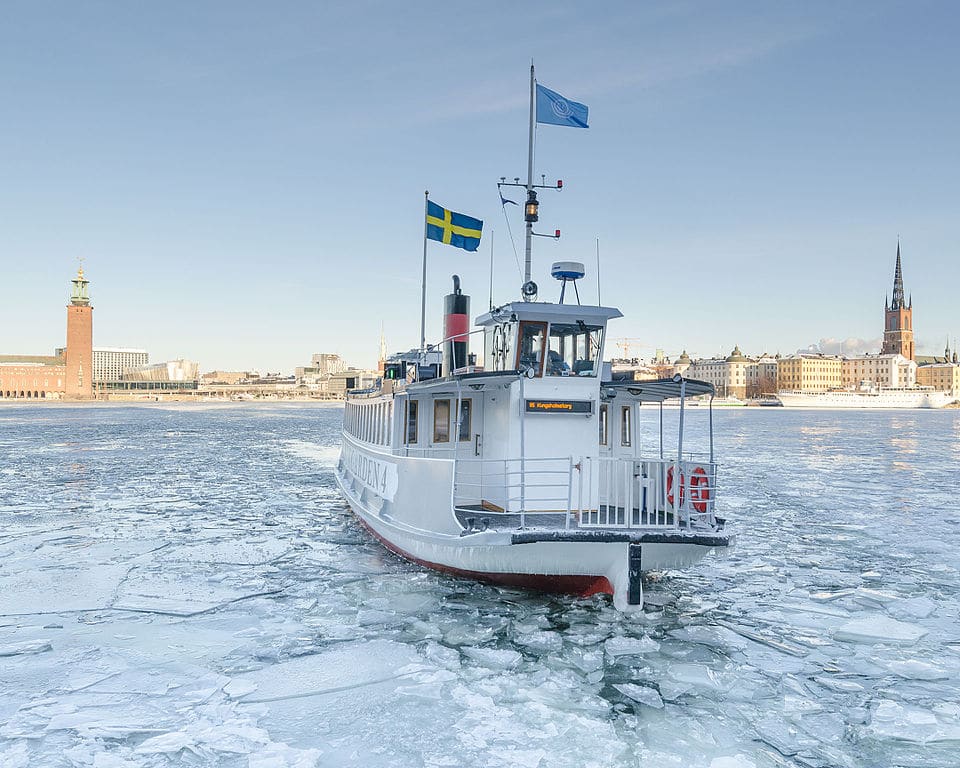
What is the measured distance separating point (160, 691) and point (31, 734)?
1.43 metres

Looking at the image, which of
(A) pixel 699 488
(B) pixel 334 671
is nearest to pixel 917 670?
(A) pixel 699 488

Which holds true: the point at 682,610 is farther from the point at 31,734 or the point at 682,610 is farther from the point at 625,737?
the point at 31,734

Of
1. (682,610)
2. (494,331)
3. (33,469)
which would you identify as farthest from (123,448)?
(682,610)

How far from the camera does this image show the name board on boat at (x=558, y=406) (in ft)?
41.9

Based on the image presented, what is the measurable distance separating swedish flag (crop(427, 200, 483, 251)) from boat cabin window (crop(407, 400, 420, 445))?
5.21 meters

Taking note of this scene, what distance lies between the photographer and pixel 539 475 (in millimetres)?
Result: 12961

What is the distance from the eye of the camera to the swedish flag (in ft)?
61.0

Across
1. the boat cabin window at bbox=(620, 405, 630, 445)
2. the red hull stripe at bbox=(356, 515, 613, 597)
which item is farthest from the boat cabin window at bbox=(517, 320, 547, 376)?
the red hull stripe at bbox=(356, 515, 613, 597)

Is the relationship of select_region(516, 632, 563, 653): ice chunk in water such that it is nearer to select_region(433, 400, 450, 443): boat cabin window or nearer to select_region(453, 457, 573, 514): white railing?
select_region(453, 457, 573, 514): white railing

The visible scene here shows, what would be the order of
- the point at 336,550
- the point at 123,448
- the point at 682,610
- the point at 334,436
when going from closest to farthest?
the point at 682,610 < the point at 336,550 < the point at 123,448 < the point at 334,436

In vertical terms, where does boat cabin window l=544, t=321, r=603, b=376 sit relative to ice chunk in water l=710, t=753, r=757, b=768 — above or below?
above

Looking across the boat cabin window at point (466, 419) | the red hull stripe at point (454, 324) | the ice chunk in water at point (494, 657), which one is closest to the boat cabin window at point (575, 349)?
the boat cabin window at point (466, 419)

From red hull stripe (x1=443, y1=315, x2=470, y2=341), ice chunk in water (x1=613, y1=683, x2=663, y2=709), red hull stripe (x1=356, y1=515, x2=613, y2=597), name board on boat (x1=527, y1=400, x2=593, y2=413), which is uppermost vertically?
red hull stripe (x1=443, y1=315, x2=470, y2=341)

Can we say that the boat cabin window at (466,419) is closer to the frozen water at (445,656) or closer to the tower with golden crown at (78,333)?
the frozen water at (445,656)
